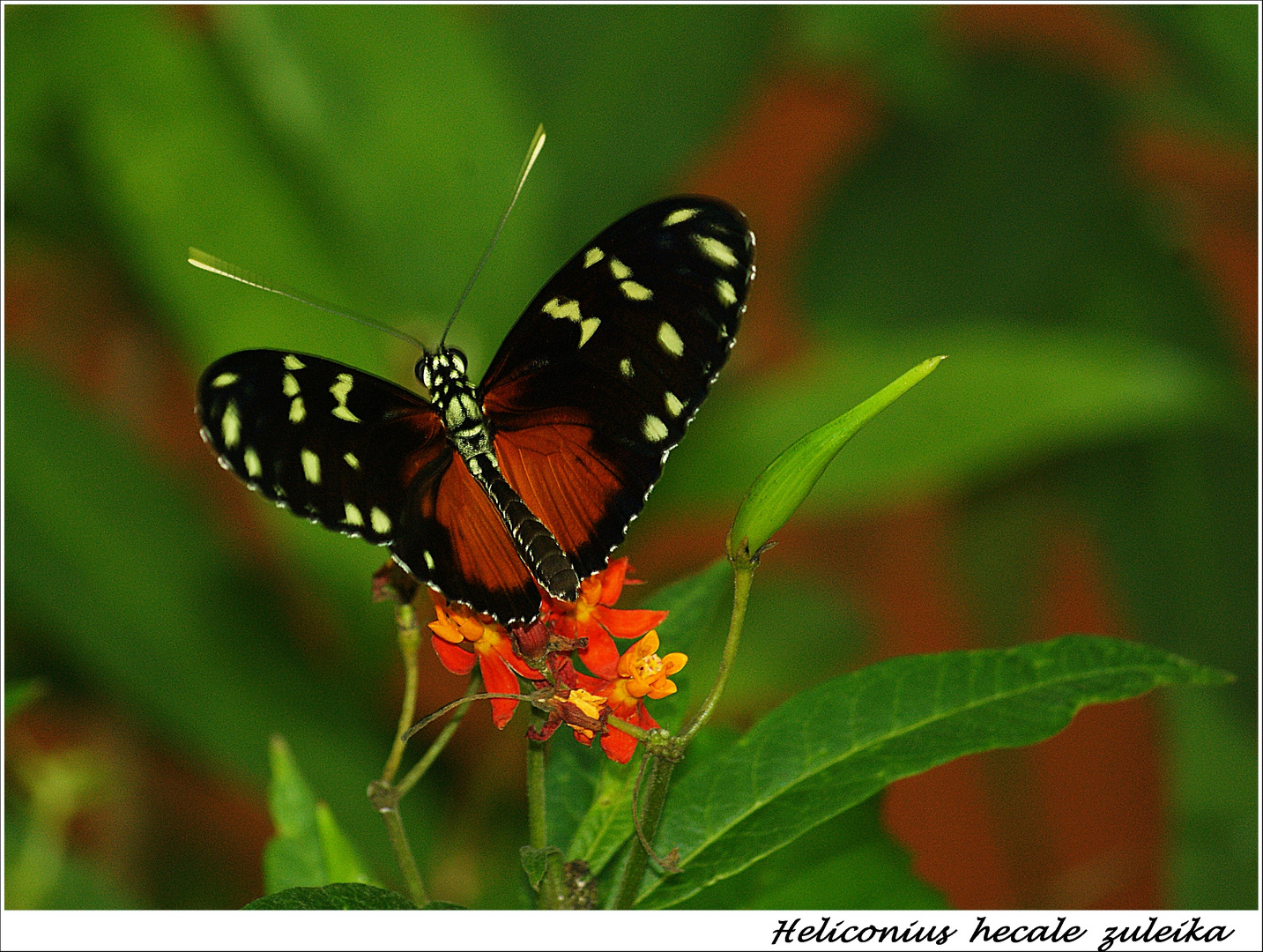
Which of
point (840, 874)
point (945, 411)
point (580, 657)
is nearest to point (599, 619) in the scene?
point (580, 657)

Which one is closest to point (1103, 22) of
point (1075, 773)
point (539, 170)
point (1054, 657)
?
point (539, 170)

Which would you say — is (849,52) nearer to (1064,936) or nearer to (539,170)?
(539,170)

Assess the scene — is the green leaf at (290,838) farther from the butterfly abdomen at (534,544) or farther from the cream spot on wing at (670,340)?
the cream spot on wing at (670,340)

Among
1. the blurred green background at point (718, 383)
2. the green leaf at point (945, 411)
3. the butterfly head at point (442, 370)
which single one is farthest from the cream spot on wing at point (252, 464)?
the green leaf at point (945, 411)

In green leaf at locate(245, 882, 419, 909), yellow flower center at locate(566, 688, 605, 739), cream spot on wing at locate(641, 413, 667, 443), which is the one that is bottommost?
green leaf at locate(245, 882, 419, 909)

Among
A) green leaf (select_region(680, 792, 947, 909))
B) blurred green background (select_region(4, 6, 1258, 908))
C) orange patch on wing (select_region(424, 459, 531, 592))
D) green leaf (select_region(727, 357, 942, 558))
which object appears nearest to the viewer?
green leaf (select_region(727, 357, 942, 558))

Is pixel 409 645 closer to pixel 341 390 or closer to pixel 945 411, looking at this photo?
pixel 341 390

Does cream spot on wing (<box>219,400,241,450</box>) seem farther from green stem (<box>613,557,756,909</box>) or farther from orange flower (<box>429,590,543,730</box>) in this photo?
green stem (<box>613,557,756,909</box>)

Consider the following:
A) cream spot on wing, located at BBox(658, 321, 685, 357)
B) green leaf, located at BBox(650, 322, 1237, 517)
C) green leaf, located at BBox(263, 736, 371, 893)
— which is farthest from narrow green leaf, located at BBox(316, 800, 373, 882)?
green leaf, located at BBox(650, 322, 1237, 517)
